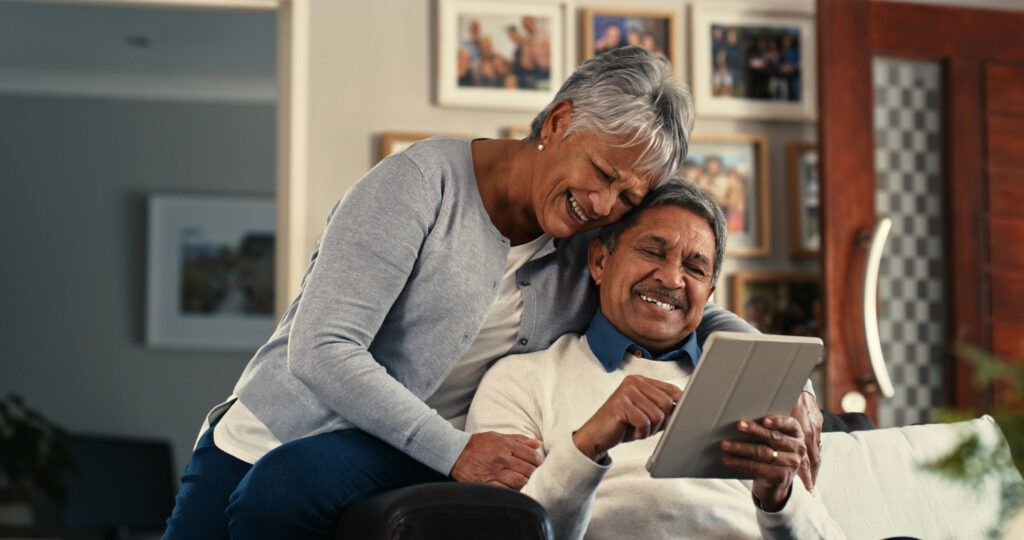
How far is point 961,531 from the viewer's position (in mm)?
1903

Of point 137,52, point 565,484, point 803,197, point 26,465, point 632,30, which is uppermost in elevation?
point 137,52

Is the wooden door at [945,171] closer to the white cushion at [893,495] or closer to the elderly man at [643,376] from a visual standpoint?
the white cushion at [893,495]

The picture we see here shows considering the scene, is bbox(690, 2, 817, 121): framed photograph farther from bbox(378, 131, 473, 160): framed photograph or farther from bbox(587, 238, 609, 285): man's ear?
bbox(587, 238, 609, 285): man's ear

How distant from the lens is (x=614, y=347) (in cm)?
168

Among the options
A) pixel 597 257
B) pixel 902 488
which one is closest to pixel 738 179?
pixel 902 488

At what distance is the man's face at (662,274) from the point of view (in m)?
1.65

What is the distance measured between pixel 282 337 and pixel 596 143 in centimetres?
57

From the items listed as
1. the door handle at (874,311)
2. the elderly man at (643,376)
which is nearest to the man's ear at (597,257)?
the elderly man at (643,376)

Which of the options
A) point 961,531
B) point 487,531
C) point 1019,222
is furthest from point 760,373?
point 1019,222

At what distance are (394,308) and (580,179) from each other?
1.12ft

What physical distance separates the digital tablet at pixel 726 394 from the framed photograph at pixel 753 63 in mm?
2094

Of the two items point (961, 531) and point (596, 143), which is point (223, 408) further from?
point (961, 531)

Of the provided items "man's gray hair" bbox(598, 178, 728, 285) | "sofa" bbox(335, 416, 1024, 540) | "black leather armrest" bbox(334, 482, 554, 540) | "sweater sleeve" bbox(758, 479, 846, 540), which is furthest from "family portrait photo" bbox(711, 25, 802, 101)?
"black leather armrest" bbox(334, 482, 554, 540)

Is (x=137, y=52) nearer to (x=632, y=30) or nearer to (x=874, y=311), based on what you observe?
(x=632, y=30)
